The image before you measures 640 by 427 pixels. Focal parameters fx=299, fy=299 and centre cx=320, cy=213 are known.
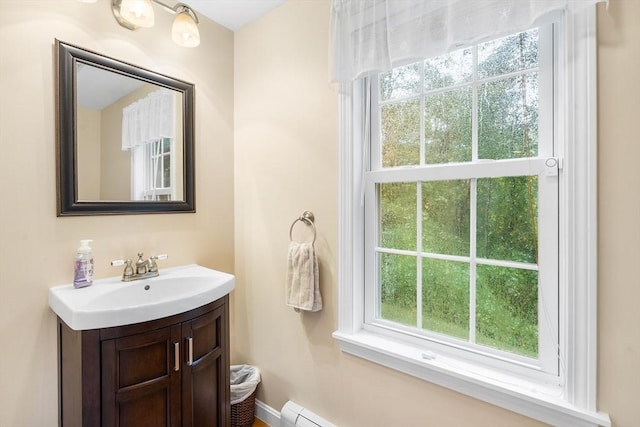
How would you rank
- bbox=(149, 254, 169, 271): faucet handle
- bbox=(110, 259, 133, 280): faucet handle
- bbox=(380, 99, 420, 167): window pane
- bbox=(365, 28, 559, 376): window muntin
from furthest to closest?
bbox=(149, 254, 169, 271): faucet handle → bbox=(110, 259, 133, 280): faucet handle → bbox=(380, 99, 420, 167): window pane → bbox=(365, 28, 559, 376): window muntin

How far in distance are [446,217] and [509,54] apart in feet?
2.06

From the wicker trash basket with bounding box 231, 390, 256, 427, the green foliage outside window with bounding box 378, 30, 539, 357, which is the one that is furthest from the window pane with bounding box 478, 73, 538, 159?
the wicker trash basket with bounding box 231, 390, 256, 427

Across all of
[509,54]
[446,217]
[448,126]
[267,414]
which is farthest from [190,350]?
[509,54]

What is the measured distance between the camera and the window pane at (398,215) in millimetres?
1304

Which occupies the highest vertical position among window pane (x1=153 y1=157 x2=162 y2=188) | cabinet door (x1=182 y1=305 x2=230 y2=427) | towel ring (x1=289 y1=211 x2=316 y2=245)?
window pane (x1=153 y1=157 x2=162 y2=188)

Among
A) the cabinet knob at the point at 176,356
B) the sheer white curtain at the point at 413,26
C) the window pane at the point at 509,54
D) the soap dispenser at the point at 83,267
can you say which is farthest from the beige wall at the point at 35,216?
the window pane at the point at 509,54

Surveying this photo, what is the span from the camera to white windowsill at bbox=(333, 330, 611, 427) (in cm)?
90

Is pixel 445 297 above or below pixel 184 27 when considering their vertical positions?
below

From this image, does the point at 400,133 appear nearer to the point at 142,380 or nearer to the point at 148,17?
the point at 148,17

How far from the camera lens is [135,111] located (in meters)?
1.52

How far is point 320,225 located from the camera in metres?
1.51

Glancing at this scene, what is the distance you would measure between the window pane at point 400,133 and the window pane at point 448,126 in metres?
0.05

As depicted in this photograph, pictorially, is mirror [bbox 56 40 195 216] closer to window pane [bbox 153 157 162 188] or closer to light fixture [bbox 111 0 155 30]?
window pane [bbox 153 157 162 188]

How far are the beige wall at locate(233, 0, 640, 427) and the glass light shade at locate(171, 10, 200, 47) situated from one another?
40 cm
